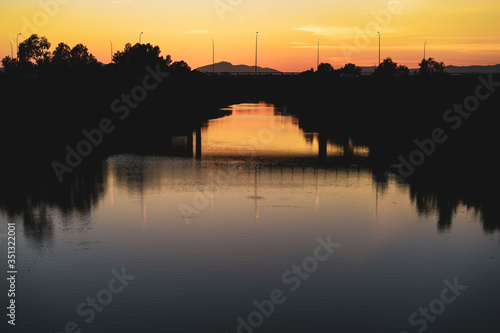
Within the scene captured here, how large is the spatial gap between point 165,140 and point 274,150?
18372mm

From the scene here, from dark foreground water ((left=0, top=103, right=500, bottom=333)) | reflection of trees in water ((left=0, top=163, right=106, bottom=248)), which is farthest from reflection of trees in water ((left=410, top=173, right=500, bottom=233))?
reflection of trees in water ((left=0, top=163, right=106, bottom=248))

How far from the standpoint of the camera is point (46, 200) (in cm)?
4019

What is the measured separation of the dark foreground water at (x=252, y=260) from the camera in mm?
21484

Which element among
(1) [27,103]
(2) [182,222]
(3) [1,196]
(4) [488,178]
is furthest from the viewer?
(1) [27,103]

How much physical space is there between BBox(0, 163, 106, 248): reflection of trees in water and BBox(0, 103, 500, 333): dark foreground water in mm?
221

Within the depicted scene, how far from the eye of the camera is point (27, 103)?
104 meters

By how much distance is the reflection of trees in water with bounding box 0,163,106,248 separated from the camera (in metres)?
33.5

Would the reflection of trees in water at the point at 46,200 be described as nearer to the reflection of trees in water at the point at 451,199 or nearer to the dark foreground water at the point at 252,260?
the dark foreground water at the point at 252,260

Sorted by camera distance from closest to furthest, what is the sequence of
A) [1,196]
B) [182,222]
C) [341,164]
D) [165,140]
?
1. [182,222]
2. [1,196]
3. [341,164]
4. [165,140]

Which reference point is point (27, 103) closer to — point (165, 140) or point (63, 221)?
point (165, 140)

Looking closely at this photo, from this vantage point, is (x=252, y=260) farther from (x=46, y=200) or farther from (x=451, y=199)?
(x=451, y=199)

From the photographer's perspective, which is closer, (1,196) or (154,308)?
(154,308)

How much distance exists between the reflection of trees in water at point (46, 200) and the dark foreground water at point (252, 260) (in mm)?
221

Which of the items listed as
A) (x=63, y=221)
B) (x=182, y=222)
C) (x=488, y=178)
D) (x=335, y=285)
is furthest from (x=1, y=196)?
(x=488, y=178)
